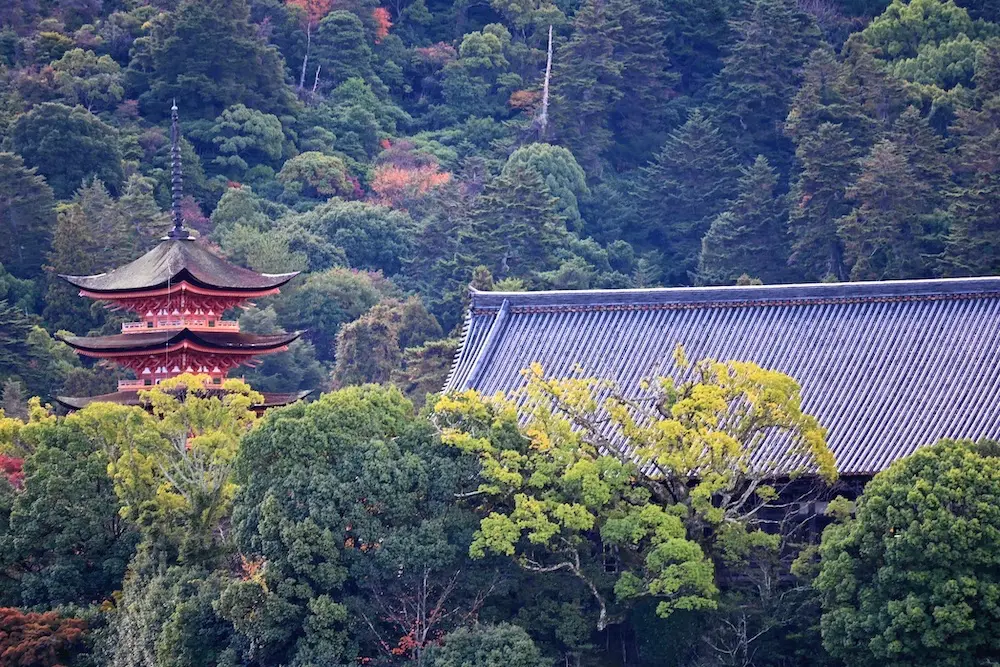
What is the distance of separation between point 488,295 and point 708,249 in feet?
79.5

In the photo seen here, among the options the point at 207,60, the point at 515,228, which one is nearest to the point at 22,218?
the point at 207,60

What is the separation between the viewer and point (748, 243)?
A: 6681 cm

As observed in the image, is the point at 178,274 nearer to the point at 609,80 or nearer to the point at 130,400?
the point at 130,400

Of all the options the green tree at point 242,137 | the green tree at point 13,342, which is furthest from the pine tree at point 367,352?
the green tree at point 242,137

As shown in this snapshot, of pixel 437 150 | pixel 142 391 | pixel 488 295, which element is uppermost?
pixel 488 295

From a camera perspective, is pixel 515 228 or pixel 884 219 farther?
pixel 515 228

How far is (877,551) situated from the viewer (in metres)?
34.3

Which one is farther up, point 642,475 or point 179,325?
point 642,475

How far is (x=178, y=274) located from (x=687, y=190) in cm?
3030

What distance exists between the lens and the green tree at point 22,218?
2584 inches

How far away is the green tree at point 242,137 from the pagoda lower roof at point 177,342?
28.9 metres

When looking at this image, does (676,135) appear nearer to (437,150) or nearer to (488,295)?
(437,150)

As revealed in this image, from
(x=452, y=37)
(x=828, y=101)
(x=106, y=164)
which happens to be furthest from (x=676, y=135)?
(x=106, y=164)

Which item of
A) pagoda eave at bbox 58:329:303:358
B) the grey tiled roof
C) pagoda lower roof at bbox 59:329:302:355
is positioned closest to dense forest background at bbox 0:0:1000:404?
pagoda lower roof at bbox 59:329:302:355
